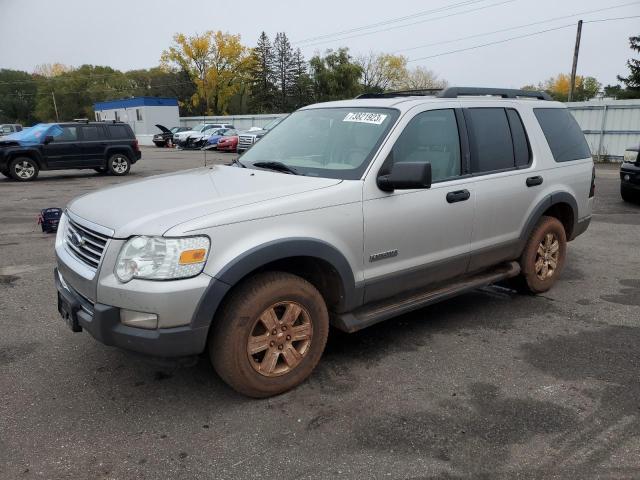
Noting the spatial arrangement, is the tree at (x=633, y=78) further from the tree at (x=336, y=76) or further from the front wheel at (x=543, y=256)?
Answer: the front wheel at (x=543, y=256)

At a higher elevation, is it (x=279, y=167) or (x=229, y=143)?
(x=279, y=167)

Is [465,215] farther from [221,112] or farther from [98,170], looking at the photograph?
[221,112]

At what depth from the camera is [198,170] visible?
4.46 metres

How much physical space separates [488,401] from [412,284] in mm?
989

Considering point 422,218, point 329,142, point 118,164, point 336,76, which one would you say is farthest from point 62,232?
point 336,76

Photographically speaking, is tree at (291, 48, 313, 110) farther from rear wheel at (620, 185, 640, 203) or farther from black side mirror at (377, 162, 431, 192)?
black side mirror at (377, 162, 431, 192)

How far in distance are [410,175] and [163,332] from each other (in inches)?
69.8

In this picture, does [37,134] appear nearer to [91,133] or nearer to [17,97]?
[91,133]

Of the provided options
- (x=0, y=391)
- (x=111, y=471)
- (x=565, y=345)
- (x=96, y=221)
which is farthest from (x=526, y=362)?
A: (x=0, y=391)

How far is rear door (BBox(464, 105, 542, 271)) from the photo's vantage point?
434 centimetres

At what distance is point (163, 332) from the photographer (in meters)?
2.87

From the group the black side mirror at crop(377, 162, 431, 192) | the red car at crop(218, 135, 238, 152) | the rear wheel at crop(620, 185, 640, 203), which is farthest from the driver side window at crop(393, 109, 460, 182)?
the red car at crop(218, 135, 238, 152)

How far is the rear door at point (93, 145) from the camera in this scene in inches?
645

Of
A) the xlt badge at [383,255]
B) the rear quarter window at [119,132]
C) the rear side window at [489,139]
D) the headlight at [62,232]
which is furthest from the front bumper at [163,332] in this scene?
the rear quarter window at [119,132]
